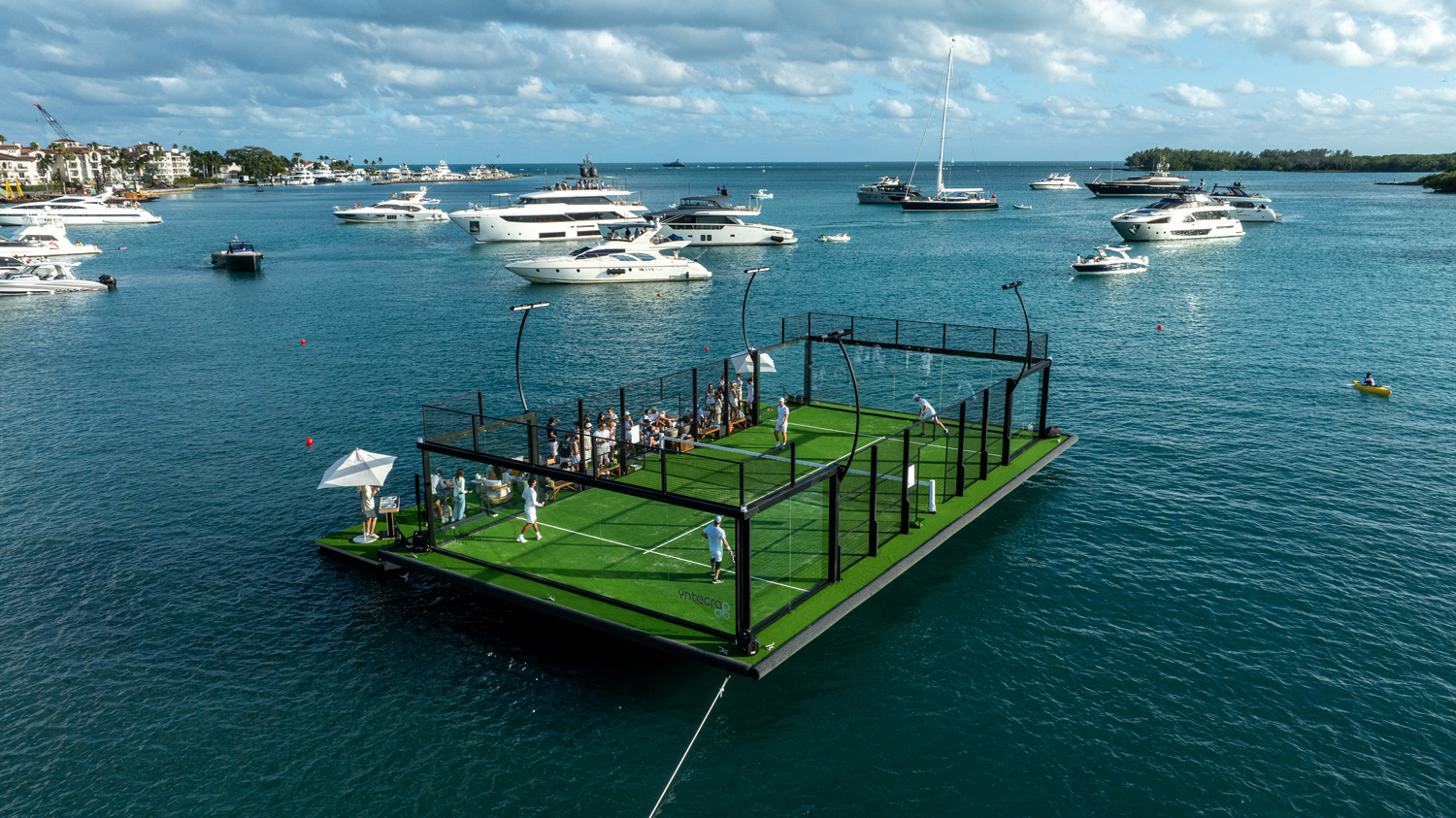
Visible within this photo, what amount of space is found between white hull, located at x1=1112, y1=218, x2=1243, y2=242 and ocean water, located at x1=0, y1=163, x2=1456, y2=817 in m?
59.7

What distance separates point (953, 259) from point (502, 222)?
5376cm

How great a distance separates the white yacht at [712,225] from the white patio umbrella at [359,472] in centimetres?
8097

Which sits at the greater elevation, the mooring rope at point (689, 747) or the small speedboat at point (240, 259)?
the small speedboat at point (240, 259)

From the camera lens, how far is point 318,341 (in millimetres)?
52656

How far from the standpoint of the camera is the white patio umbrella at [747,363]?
3064 cm

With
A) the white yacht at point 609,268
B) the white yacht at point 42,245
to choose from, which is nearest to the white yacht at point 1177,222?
the white yacht at point 609,268

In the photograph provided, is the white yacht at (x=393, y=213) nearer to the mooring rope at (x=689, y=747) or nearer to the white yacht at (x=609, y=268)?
the white yacht at (x=609, y=268)

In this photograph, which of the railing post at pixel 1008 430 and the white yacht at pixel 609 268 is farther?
the white yacht at pixel 609 268

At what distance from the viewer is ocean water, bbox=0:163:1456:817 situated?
1548cm

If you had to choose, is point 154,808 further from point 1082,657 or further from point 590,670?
point 1082,657

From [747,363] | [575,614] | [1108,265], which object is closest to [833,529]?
[575,614]

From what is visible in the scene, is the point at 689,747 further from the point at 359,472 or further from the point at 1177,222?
the point at 1177,222

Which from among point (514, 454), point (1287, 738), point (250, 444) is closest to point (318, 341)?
point (250, 444)

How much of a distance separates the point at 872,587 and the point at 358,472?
43.4 ft
